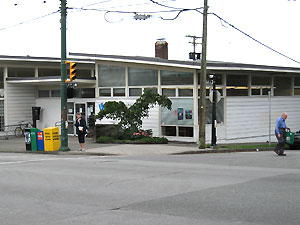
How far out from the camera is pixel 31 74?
32.8 m

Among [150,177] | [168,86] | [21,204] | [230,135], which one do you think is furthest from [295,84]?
[21,204]

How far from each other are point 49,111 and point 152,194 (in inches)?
904

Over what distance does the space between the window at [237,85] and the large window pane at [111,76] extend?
248 inches

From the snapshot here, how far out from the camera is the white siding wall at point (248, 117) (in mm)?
25406

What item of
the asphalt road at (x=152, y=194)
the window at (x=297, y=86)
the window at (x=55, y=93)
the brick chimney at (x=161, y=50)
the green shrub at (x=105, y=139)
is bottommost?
the asphalt road at (x=152, y=194)

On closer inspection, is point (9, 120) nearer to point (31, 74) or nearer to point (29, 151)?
point (31, 74)

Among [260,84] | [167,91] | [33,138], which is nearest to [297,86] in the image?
[260,84]

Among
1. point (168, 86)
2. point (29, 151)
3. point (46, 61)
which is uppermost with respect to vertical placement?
point (46, 61)

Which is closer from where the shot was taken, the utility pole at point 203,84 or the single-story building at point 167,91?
the utility pole at point 203,84

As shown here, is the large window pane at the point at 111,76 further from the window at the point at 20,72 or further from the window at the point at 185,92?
the window at the point at 20,72

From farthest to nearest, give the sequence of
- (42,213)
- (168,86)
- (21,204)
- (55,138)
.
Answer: (168,86), (55,138), (21,204), (42,213)

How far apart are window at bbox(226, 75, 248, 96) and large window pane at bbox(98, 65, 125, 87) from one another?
6.29 meters

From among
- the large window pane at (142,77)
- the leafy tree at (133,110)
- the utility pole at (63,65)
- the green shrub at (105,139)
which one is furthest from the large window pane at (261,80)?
the utility pole at (63,65)

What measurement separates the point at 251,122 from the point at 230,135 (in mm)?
2064
